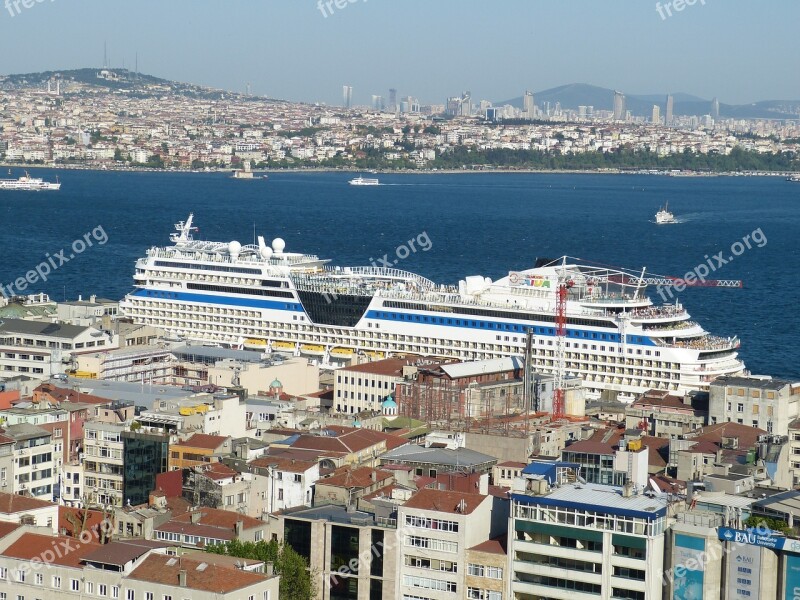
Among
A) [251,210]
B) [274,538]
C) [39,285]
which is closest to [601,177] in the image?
[251,210]

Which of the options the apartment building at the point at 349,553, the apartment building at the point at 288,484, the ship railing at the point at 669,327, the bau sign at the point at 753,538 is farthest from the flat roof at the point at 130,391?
the bau sign at the point at 753,538

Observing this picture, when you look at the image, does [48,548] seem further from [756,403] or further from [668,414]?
[756,403]

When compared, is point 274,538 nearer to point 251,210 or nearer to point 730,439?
point 730,439

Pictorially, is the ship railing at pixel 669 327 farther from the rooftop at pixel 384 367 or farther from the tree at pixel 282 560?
the tree at pixel 282 560

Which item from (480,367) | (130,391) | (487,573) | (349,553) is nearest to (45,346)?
(130,391)

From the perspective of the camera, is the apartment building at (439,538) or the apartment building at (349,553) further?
the apartment building at (349,553)

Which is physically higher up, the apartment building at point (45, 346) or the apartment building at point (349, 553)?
the apartment building at point (45, 346)
